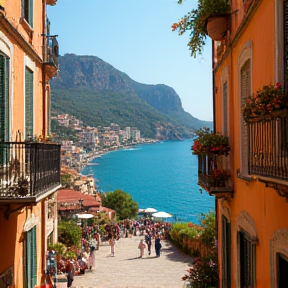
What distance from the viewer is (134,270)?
1744cm

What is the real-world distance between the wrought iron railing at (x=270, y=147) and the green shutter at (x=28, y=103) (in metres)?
5.78

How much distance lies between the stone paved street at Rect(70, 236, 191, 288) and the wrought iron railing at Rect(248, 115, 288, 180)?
9323 millimetres

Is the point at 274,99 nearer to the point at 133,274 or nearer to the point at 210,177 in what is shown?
the point at 210,177

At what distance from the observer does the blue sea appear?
9203 cm

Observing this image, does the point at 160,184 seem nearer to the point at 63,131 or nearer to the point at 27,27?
the point at 63,131

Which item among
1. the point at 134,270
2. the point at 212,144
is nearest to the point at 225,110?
the point at 212,144

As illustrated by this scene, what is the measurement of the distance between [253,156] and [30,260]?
253 inches

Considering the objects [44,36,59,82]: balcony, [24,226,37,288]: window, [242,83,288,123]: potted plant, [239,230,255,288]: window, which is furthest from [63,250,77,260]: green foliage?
[242,83,288,123]: potted plant

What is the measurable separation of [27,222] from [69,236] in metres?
11.9

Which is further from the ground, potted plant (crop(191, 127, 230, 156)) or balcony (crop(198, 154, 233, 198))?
potted plant (crop(191, 127, 230, 156))

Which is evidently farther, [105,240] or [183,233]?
[105,240]

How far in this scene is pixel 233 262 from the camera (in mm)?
8617

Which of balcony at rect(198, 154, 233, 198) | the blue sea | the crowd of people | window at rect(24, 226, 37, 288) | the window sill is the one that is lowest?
the blue sea

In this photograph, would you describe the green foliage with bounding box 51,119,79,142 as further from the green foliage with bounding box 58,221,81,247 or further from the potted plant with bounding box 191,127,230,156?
the potted plant with bounding box 191,127,230,156
